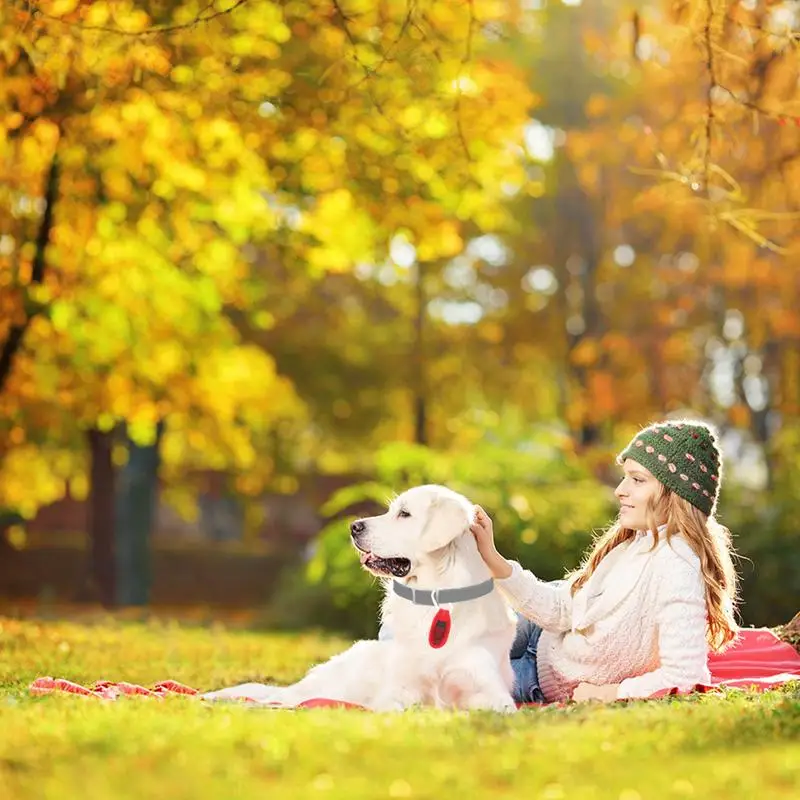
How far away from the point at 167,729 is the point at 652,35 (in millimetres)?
9969

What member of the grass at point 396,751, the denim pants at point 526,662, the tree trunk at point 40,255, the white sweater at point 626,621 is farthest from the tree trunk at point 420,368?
the grass at point 396,751

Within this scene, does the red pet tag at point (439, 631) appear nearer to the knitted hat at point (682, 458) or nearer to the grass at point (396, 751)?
the grass at point (396, 751)

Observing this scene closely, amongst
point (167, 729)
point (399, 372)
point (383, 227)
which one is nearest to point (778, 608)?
point (383, 227)

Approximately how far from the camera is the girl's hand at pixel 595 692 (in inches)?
230

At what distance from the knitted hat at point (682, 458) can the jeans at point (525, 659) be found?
1.01 meters

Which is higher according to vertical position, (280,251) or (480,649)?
(280,251)

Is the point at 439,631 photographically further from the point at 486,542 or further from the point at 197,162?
the point at 197,162

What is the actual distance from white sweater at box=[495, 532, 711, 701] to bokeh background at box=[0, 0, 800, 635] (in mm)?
2185

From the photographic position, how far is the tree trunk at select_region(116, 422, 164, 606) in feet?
66.9

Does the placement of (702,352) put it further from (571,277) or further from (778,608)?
(778,608)

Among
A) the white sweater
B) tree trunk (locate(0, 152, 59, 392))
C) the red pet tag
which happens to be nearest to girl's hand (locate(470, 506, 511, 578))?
the white sweater

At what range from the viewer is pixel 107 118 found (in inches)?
432

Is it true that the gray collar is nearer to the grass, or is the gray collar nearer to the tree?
the grass

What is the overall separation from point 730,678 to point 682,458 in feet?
4.94
